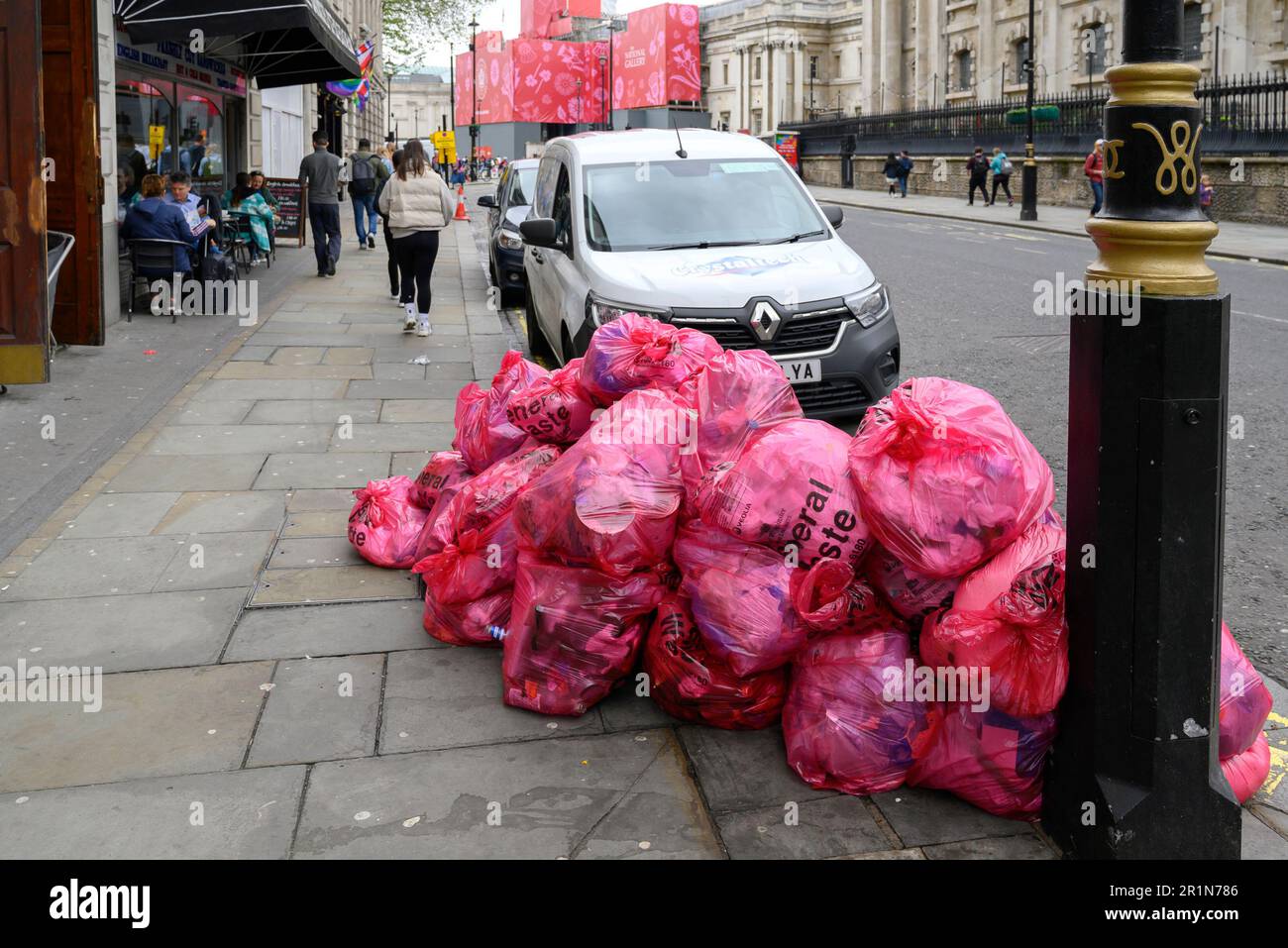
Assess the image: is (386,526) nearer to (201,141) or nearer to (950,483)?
(950,483)

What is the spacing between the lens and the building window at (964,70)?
63531mm

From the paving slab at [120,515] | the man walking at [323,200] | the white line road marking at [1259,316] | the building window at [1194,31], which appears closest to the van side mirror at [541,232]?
the paving slab at [120,515]

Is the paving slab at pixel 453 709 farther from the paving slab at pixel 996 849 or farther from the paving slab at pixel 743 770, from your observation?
the paving slab at pixel 996 849

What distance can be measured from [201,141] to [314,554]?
14.4 meters

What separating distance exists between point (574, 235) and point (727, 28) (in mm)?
102633

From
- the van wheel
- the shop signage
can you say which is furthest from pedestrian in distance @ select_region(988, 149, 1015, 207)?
the van wheel

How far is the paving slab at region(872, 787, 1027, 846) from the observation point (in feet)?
10.5

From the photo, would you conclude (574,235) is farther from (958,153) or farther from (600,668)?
(958,153)

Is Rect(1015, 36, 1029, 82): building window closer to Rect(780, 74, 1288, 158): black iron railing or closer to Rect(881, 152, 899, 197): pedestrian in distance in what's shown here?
Rect(780, 74, 1288, 158): black iron railing

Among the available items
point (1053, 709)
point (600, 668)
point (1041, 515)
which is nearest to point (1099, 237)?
point (1041, 515)

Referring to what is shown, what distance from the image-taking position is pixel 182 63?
16625 mm

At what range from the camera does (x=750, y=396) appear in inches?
165

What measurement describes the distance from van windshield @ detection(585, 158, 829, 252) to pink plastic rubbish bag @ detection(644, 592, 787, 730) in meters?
4.78

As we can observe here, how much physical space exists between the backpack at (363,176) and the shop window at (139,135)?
4353mm
